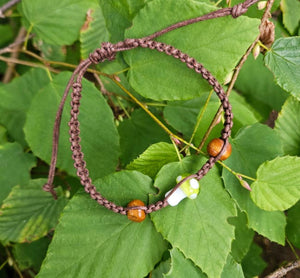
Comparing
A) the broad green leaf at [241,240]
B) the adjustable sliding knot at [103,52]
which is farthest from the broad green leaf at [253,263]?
the adjustable sliding knot at [103,52]

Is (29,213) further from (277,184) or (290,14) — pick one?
(290,14)

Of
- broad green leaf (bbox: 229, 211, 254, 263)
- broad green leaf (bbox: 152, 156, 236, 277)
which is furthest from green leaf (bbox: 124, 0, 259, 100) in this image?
broad green leaf (bbox: 229, 211, 254, 263)

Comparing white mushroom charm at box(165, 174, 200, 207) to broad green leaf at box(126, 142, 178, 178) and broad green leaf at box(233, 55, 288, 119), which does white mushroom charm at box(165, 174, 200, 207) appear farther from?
broad green leaf at box(233, 55, 288, 119)

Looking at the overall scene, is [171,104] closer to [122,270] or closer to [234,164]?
[234,164]

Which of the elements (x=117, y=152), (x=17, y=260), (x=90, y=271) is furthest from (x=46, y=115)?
(x=17, y=260)

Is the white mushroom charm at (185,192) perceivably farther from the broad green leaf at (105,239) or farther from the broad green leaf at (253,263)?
the broad green leaf at (253,263)
